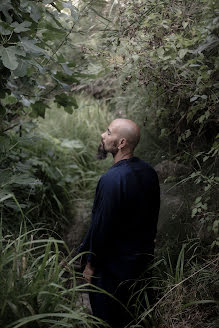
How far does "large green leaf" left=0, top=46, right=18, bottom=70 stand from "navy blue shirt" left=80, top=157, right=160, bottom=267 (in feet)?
2.81

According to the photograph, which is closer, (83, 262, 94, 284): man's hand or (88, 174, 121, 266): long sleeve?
(88, 174, 121, 266): long sleeve

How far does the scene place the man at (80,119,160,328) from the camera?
2.37m

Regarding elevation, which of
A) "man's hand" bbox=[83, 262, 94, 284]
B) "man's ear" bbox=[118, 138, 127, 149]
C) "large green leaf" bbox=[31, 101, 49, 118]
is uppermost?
"large green leaf" bbox=[31, 101, 49, 118]

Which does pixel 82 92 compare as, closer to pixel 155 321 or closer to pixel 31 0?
pixel 31 0

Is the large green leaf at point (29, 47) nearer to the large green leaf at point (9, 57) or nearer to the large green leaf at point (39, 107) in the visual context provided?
the large green leaf at point (9, 57)

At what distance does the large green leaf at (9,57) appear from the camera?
196 cm

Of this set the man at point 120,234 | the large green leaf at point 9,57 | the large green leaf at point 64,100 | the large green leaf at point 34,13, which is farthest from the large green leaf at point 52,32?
the man at point 120,234

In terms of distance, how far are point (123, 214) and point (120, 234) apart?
0.44ft

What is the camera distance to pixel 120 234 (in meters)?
2.44

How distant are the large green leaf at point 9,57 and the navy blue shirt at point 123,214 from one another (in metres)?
0.86

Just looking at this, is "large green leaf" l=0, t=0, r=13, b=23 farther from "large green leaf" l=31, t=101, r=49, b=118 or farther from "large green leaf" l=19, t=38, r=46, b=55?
"large green leaf" l=31, t=101, r=49, b=118

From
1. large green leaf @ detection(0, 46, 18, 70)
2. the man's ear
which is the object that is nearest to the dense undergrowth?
large green leaf @ detection(0, 46, 18, 70)

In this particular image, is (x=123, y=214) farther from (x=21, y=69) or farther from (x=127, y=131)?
(x=21, y=69)

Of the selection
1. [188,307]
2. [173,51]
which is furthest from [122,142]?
[188,307]
